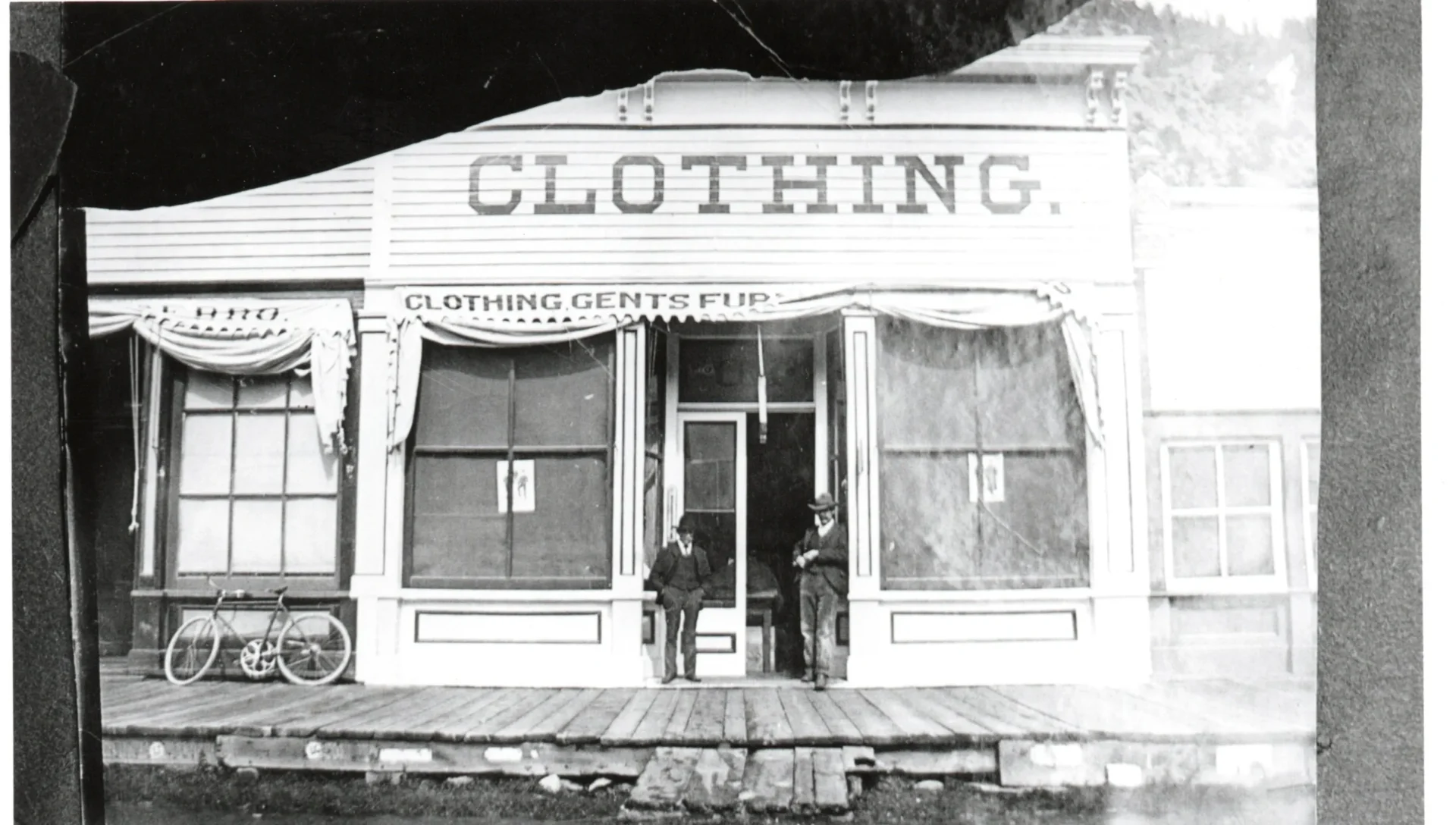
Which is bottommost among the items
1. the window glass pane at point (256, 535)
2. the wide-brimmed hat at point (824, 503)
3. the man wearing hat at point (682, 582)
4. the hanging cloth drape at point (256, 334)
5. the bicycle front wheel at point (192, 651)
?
the bicycle front wheel at point (192, 651)

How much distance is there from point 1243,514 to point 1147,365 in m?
0.47

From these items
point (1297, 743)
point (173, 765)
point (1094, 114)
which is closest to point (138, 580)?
point (173, 765)

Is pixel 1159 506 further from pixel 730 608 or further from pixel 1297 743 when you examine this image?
pixel 730 608

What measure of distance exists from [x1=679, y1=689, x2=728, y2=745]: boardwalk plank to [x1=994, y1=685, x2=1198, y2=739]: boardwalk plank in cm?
76

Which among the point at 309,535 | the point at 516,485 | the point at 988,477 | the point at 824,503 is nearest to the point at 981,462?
the point at 988,477

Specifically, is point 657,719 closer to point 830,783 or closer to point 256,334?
point 830,783

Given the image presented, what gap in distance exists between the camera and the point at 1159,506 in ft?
8.20

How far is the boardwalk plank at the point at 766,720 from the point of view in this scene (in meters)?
2.43

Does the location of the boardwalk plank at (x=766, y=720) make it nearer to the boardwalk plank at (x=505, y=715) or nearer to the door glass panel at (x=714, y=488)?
the door glass panel at (x=714, y=488)

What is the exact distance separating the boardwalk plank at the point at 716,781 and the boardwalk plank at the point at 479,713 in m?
0.50

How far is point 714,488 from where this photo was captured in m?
2.53

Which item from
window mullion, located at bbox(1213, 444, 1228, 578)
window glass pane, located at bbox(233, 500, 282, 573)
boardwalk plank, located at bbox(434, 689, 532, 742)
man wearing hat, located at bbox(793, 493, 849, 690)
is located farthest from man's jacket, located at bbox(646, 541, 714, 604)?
window mullion, located at bbox(1213, 444, 1228, 578)

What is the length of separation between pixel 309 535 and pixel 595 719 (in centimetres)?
95

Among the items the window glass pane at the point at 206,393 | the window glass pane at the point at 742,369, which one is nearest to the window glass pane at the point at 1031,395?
the window glass pane at the point at 742,369
